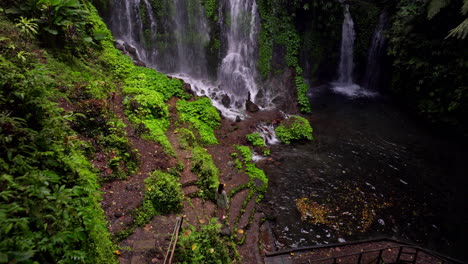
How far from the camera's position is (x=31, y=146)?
402cm

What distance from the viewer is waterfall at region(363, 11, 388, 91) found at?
1922cm

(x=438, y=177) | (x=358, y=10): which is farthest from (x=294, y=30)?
(x=438, y=177)

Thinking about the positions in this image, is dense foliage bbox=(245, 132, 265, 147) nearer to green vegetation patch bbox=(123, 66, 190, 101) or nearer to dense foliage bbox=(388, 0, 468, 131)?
green vegetation patch bbox=(123, 66, 190, 101)

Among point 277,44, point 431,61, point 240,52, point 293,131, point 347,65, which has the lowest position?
point 293,131

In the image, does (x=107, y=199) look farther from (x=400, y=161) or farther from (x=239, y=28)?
(x=239, y=28)

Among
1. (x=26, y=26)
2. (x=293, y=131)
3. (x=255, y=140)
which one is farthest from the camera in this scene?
(x=293, y=131)

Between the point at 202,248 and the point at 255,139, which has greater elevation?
the point at 255,139

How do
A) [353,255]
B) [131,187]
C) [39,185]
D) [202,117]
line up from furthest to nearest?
1. [202,117]
2. [353,255]
3. [131,187]
4. [39,185]

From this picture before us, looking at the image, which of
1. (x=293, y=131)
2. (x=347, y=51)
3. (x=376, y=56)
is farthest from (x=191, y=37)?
(x=376, y=56)

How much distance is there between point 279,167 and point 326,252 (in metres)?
4.33

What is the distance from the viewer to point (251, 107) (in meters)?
16.2

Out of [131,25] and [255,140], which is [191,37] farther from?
[255,140]

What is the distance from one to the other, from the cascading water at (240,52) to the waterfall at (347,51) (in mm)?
6771

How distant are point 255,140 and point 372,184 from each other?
5.35 meters
